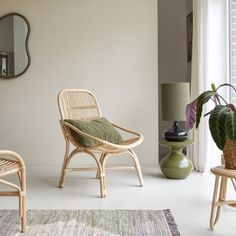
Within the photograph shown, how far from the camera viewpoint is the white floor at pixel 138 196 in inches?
103

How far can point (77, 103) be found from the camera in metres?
4.17

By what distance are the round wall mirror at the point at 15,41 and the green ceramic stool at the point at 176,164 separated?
1989 millimetres

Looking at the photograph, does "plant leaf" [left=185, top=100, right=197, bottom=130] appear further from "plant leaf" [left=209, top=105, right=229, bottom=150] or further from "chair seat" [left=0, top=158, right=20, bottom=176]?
"chair seat" [left=0, top=158, right=20, bottom=176]

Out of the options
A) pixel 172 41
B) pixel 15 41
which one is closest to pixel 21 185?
pixel 15 41

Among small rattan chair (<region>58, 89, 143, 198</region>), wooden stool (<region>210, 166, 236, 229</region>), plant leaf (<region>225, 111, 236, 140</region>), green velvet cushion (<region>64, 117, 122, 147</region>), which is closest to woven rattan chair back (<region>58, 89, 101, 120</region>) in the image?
small rattan chair (<region>58, 89, 143, 198</region>)

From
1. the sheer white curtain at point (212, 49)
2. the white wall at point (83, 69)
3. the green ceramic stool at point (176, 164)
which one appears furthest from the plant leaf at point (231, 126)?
the white wall at point (83, 69)

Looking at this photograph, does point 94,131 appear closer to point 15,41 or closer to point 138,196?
point 138,196

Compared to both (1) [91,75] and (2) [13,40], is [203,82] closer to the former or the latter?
(1) [91,75]

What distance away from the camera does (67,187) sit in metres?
3.62

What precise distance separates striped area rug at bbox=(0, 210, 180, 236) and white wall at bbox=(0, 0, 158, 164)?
6.59 feet

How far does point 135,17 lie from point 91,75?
2.81ft

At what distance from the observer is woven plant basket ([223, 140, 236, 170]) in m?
2.28

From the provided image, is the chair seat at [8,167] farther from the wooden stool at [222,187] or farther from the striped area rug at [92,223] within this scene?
Answer: the wooden stool at [222,187]

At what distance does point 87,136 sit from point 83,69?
1.56 meters
